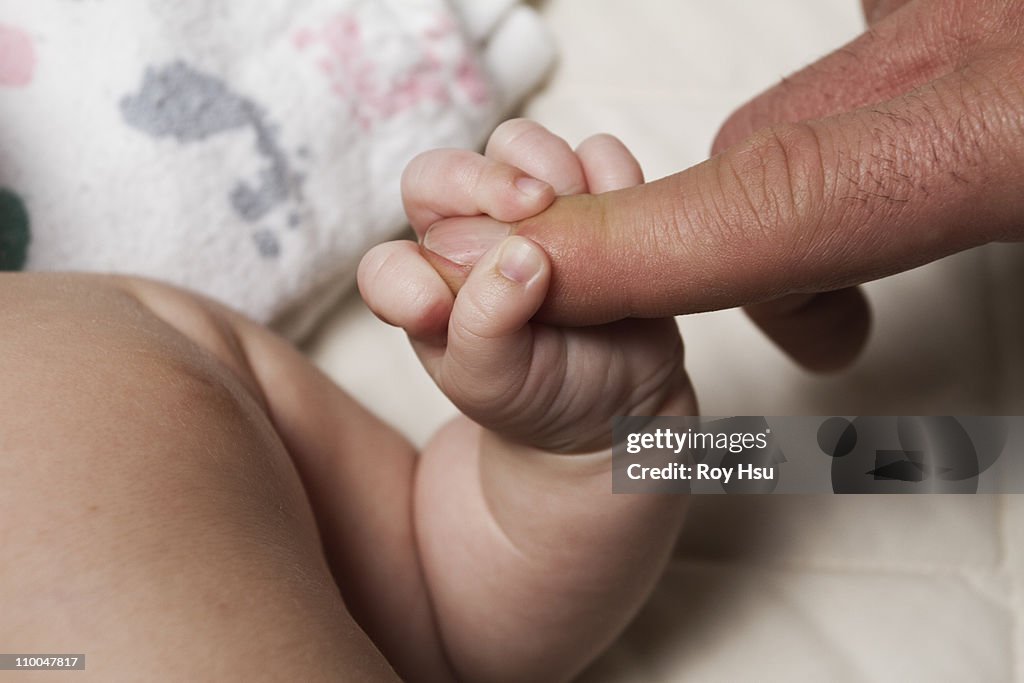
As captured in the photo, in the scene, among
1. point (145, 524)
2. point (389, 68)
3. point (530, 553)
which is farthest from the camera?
point (389, 68)

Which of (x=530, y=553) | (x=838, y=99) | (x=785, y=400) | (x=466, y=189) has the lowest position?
(x=530, y=553)

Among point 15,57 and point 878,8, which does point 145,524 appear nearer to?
point 15,57

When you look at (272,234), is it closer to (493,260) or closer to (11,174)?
(11,174)

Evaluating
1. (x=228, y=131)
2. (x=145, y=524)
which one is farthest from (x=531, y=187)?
(x=228, y=131)

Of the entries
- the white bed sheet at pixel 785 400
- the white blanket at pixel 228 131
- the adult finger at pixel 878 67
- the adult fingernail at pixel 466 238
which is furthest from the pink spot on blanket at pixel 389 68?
the adult fingernail at pixel 466 238

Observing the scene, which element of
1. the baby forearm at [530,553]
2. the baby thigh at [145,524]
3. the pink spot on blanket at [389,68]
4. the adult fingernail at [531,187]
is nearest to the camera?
the baby thigh at [145,524]

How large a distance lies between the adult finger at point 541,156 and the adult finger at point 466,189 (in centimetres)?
2

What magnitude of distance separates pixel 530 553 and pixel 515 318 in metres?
0.23

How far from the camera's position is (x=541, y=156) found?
2.06 feet

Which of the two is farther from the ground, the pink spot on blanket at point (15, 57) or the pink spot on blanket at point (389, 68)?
the pink spot on blanket at point (389, 68)

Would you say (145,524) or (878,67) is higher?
(878,67)

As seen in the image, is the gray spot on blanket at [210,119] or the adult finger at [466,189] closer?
the adult finger at [466,189]

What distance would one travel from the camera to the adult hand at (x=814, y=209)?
1.64 feet

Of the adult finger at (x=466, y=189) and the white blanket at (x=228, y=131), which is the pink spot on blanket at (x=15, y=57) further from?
the adult finger at (x=466, y=189)
